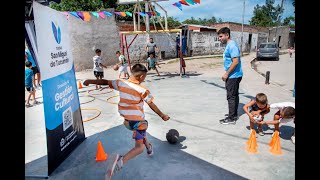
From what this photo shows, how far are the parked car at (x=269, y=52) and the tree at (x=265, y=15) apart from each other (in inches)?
1954

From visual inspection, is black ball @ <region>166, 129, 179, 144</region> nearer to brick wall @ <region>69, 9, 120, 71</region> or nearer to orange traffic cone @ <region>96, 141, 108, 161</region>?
orange traffic cone @ <region>96, 141, 108, 161</region>

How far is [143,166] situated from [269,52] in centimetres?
2348

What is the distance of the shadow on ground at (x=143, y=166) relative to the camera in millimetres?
3578

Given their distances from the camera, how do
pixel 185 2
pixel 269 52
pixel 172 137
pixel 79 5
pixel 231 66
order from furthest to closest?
pixel 79 5
pixel 269 52
pixel 185 2
pixel 231 66
pixel 172 137

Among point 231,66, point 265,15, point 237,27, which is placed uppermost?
point 265,15

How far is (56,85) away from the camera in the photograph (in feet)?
12.3

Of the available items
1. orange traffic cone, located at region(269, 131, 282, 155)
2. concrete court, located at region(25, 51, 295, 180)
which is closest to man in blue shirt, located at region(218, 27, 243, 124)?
concrete court, located at region(25, 51, 295, 180)

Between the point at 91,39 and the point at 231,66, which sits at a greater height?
the point at 91,39

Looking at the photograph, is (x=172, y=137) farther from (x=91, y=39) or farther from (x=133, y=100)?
(x=91, y=39)

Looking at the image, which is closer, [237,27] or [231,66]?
[231,66]

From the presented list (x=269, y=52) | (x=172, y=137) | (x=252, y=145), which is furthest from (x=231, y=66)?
(x=269, y=52)
